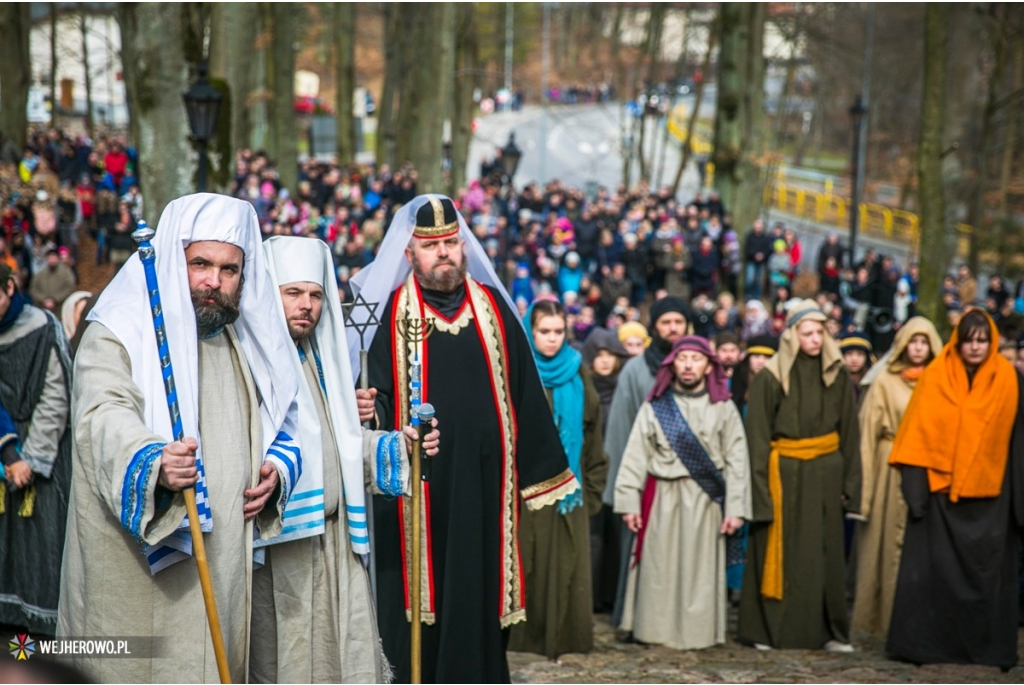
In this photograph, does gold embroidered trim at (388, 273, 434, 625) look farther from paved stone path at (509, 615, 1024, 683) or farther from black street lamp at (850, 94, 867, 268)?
black street lamp at (850, 94, 867, 268)

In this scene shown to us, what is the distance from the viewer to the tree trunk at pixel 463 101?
25.2m

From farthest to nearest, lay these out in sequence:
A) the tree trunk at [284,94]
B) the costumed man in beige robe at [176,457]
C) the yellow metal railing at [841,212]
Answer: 1. the yellow metal railing at [841,212]
2. the tree trunk at [284,94]
3. the costumed man in beige robe at [176,457]

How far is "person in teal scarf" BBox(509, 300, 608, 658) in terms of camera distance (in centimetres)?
750

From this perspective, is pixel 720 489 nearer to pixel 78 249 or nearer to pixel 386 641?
pixel 386 641

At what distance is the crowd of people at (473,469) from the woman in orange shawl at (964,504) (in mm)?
16

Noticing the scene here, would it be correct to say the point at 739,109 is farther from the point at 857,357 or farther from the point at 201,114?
the point at 201,114

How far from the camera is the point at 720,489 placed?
7836mm

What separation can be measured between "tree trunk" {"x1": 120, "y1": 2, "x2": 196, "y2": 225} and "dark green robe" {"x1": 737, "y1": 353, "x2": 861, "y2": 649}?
5.67 meters

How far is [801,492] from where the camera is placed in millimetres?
7918

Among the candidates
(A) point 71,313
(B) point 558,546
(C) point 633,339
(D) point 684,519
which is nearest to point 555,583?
(B) point 558,546

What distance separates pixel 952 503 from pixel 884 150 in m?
47.1

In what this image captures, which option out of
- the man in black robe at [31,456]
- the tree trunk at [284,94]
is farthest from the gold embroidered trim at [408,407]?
the tree trunk at [284,94]

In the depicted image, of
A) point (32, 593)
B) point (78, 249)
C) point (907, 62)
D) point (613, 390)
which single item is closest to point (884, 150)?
point (907, 62)

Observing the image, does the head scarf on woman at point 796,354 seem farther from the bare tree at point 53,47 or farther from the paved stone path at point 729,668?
the bare tree at point 53,47
